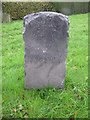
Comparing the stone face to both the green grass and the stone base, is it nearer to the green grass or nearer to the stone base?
the stone base

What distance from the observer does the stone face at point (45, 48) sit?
5.77 metres

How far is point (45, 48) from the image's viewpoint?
5898mm

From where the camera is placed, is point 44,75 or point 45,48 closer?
point 45,48

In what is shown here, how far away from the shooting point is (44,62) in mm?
6000

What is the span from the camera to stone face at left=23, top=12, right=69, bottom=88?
5.77 meters

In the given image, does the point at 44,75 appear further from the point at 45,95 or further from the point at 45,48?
the point at 45,48

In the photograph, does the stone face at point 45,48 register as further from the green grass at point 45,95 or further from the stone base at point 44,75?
the green grass at point 45,95

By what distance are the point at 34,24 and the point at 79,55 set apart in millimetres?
3011

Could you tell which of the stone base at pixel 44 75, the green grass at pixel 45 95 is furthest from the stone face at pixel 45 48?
the green grass at pixel 45 95

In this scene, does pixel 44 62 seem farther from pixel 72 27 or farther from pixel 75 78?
pixel 72 27

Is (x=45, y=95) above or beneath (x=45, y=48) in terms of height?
beneath

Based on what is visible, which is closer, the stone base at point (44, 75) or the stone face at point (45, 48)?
the stone face at point (45, 48)

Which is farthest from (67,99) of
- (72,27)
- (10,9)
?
(10,9)

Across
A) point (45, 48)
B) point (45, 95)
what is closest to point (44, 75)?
point (45, 95)
